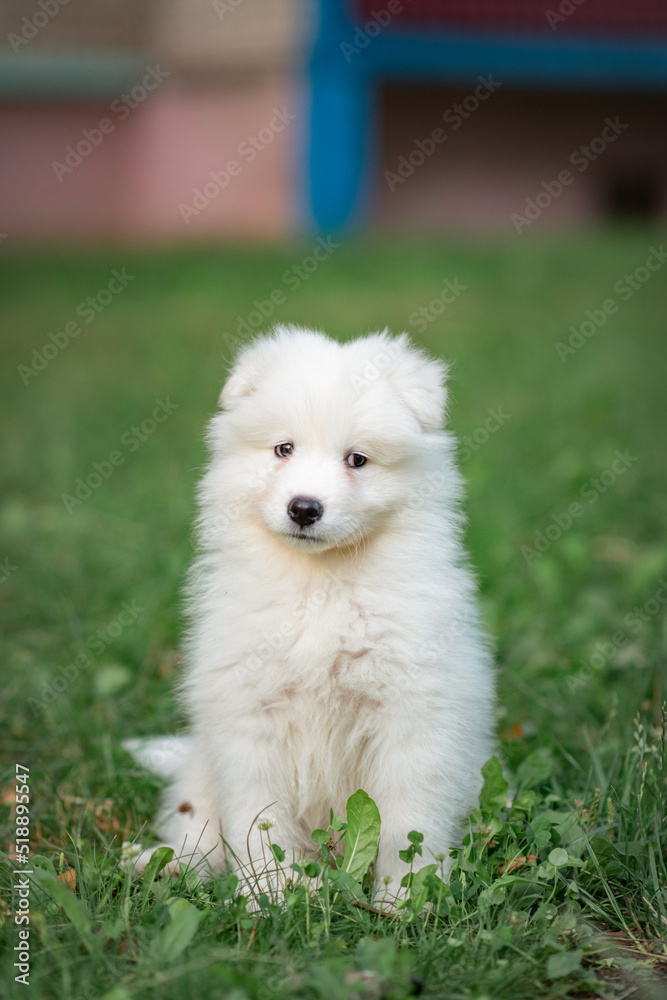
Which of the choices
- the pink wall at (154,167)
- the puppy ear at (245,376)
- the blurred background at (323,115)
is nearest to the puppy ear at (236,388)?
the puppy ear at (245,376)

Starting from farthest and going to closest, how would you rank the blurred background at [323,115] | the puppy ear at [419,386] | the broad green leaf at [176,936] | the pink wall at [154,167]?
the pink wall at [154,167]
the blurred background at [323,115]
the puppy ear at [419,386]
the broad green leaf at [176,936]

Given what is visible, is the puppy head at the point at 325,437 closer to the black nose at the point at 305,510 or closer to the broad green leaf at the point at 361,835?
the black nose at the point at 305,510

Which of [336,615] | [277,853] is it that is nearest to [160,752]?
[277,853]

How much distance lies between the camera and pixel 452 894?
229cm

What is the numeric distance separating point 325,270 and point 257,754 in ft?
36.2

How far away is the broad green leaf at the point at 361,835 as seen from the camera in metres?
2.35

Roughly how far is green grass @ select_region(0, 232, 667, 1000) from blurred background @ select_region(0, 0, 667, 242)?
901cm

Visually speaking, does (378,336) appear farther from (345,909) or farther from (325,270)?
(325,270)

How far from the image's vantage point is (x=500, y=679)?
11.8 ft

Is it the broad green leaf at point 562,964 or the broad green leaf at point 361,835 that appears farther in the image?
the broad green leaf at point 361,835

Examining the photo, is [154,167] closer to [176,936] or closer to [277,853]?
[277,853]

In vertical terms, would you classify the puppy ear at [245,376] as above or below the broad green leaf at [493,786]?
above

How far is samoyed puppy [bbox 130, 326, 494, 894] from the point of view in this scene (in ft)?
7.79

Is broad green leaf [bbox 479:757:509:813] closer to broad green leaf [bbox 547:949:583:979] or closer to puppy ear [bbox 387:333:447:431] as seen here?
broad green leaf [bbox 547:949:583:979]
